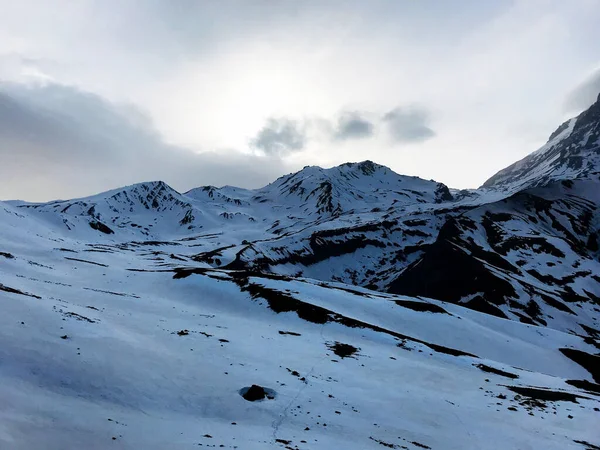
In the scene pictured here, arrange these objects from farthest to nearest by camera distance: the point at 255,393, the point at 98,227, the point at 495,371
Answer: the point at 98,227 → the point at 495,371 → the point at 255,393

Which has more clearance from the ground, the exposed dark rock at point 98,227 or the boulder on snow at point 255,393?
the exposed dark rock at point 98,227

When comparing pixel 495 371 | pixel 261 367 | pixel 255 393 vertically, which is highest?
pixel 255 393

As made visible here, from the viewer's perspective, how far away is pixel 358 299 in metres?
61.6

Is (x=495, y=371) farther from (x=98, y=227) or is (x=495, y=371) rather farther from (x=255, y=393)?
(x=98, y=227)

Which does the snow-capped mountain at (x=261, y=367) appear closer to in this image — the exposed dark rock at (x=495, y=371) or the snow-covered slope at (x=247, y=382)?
the snow-covered slope at (x=247, y=382)

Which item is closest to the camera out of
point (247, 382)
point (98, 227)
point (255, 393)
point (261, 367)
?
point (255, 393)

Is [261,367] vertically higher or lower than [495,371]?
higher

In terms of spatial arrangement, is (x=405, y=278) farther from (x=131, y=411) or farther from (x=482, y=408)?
(x=131, y=411)

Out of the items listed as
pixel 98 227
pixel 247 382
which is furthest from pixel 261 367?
pixel 98 227

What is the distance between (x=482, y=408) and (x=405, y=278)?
103548mm

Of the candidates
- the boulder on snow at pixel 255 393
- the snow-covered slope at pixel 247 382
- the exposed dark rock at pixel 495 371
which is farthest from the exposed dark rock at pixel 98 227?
the boulder on snow at pixel 255 393

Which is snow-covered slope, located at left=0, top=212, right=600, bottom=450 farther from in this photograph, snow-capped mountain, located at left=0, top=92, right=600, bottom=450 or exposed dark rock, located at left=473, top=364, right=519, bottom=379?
exposed dark rock, located at left=473, top=364, right=519, bottom=379

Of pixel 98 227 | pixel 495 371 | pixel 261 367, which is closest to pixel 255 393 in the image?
pixel 261 367

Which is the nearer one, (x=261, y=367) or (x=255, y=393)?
(x=255, y=393)
